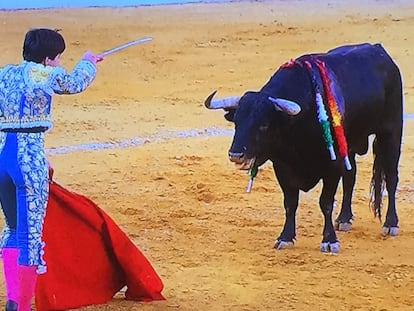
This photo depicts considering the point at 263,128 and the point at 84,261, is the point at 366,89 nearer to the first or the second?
the point at 263,128

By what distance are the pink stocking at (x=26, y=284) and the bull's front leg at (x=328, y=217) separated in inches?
87.2

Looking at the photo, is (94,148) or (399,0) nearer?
(94,148)

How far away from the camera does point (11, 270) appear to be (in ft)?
16.8

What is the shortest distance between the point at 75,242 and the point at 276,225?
6.89ft

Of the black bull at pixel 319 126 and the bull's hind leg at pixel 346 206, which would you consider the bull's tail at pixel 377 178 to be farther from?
the bull's hind leg at pixel 346 206

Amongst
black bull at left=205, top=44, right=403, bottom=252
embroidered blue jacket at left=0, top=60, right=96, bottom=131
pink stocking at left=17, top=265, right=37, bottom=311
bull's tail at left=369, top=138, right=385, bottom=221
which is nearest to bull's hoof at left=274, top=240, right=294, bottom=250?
black bull at left=205, top=44, right=403, bottom=252

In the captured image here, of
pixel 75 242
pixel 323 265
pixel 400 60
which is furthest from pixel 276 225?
pixel 400 60

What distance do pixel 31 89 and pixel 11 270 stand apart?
0.92 m

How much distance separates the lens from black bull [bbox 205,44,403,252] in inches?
246

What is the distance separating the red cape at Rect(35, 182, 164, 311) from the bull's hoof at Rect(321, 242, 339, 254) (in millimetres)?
1351

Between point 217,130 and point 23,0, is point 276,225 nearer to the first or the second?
point 217,130

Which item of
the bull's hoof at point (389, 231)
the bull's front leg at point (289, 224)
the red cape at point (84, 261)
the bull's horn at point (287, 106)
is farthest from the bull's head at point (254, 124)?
the bull's hoof at point (389, 231)

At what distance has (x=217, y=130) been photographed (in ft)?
34.6

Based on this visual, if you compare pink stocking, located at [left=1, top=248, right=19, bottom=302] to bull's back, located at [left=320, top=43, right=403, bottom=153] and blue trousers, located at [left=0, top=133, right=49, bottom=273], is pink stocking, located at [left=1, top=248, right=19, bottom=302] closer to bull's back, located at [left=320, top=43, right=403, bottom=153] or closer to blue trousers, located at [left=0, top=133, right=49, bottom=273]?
blue trousers, located at [left=0, top=133, right=49, bottom=273]
